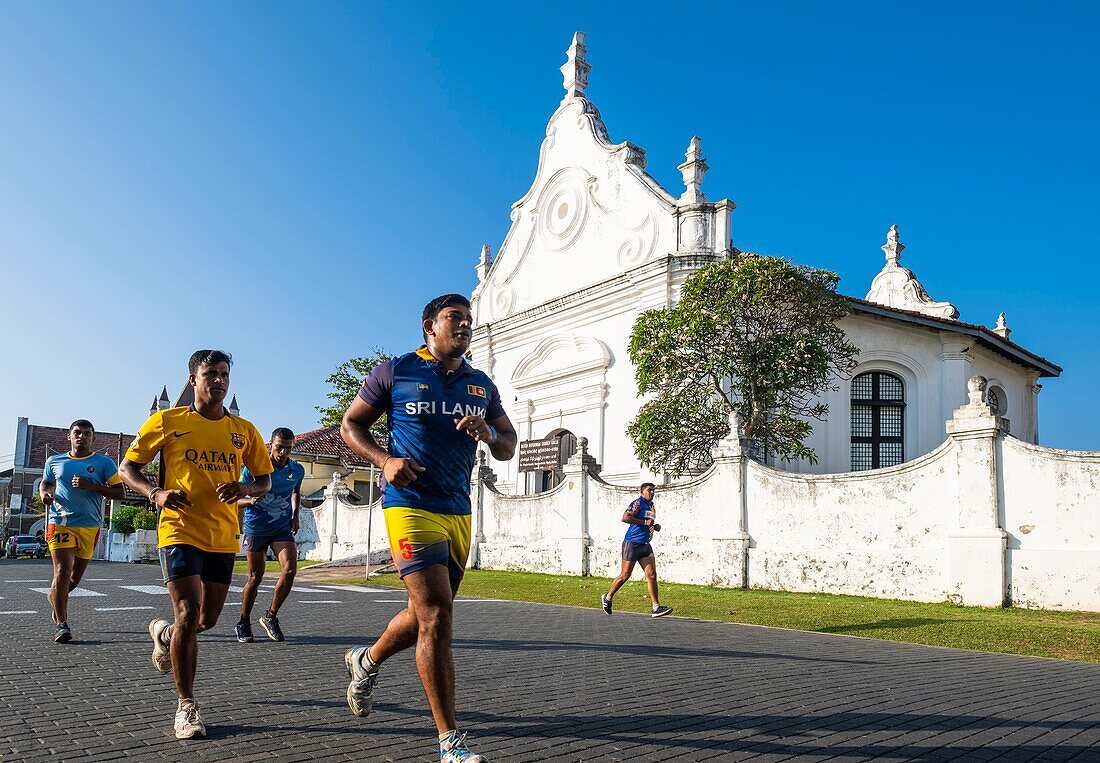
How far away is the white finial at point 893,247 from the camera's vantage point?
124ft

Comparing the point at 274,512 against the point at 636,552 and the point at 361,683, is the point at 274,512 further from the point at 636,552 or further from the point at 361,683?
the point at 636,552

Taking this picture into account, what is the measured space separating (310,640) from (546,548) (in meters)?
13.8

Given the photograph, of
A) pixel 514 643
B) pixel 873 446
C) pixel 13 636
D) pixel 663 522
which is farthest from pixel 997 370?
pixel 13 636

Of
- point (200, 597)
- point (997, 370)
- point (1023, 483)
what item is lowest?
point (200, 597)

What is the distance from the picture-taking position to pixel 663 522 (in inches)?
741

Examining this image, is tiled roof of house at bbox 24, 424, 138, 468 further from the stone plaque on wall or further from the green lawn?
the green lawn

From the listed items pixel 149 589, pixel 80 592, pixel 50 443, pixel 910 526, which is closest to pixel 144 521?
pixel 149 589

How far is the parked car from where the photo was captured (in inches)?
1725

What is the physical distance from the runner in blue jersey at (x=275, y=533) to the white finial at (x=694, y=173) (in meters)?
19.6

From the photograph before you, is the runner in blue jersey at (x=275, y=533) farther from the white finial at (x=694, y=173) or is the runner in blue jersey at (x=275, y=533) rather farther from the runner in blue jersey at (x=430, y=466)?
the white finial at (x=694, y=173)

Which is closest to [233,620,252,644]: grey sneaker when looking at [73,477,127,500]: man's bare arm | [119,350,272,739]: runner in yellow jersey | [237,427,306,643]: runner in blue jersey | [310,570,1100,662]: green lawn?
[237,427,306,643]: runner in blue jersey

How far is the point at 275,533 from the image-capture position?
29.4 ft

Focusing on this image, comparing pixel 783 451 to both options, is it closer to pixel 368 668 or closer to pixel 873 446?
pixel 873 446

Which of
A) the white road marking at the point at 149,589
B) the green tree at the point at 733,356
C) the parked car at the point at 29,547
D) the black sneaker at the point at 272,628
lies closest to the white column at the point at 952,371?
the green tree at the point at 733,356
